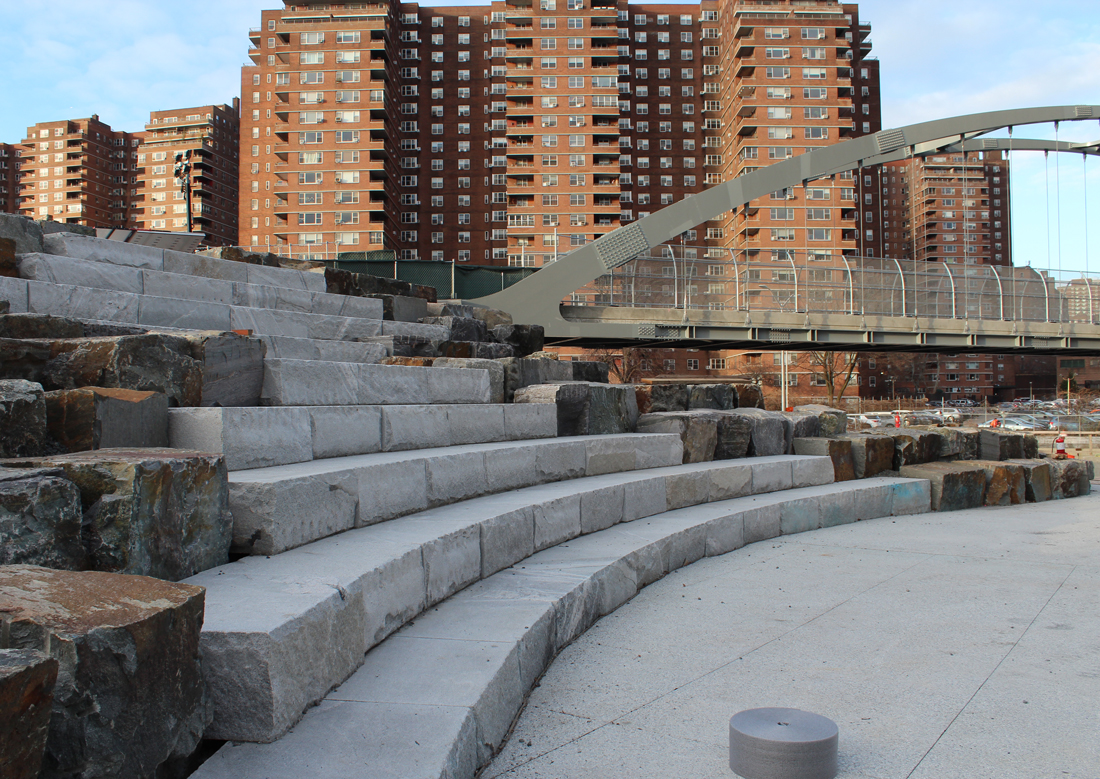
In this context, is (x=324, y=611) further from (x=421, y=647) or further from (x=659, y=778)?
(x=659, y=778)

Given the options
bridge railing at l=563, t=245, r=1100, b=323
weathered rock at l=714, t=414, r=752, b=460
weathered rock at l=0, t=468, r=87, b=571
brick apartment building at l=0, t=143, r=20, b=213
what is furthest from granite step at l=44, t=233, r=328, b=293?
brick apartment building at l=0, t=143, r=20, b=213

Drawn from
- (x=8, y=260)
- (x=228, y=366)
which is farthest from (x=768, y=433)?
(x=8, y=260)

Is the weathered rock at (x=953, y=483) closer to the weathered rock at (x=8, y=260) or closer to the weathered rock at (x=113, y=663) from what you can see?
the weathered rock at (x=113, y=663)

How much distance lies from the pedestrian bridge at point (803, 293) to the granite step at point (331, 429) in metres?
16.4

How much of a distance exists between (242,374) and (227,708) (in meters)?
2.69

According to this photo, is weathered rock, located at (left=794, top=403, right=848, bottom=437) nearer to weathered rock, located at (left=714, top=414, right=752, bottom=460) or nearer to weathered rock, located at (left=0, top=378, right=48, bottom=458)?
weathered rock, located at (left=714, top=414, right=752, bottom=460)

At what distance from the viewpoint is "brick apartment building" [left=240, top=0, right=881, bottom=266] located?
70625mm

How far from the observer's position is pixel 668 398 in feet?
29.6

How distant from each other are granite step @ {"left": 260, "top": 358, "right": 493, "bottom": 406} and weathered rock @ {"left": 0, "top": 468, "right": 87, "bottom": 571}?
232 centimetres

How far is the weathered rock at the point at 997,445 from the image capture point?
1030 cm

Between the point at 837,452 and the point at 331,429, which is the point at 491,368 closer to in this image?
the point at 331,429

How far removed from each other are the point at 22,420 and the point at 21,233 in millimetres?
4702

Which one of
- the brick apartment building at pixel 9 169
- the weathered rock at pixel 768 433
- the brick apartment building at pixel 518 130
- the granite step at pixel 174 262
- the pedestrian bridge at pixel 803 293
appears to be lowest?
the weathered rock at pixel 768 433

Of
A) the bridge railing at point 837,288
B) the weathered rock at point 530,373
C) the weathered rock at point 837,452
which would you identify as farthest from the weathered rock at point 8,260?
the bridge railing at point 837,288
